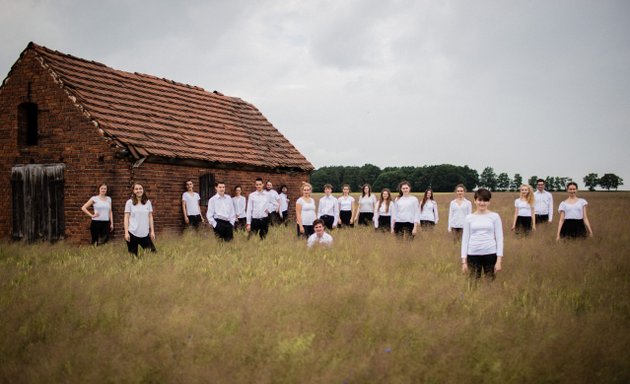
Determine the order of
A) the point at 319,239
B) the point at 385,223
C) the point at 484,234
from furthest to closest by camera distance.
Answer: the point at 385,223, the point at 319,239, the point at 484,234

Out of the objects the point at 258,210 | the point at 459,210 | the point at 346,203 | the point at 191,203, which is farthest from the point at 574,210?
the point at 191,203

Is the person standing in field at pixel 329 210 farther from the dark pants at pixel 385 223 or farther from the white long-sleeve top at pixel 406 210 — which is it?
the white long-sleeve top at pixel 406 210

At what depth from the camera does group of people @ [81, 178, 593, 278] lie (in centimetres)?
670

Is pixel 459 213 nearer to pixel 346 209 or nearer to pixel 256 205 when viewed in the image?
pixel 346 209

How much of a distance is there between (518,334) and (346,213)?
29.0 feet

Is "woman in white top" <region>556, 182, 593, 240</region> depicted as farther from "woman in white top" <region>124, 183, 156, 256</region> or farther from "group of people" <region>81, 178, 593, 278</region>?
"woman in white top" <region>124, 183, 156, 256</region>

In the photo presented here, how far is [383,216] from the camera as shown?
12555 millimetres

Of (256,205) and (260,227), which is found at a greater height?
(256,205)

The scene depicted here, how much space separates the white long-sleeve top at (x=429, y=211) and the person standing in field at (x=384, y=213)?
0.81m

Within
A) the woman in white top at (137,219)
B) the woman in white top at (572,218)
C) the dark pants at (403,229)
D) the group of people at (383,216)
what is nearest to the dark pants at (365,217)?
the group of people at (383,216)

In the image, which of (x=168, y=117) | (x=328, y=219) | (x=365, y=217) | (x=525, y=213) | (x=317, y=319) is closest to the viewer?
(x=317, y=319)

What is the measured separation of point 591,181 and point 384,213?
76.4m

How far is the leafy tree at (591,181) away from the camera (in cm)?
7469

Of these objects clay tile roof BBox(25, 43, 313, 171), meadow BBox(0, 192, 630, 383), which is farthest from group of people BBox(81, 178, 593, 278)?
clay tile roof BBox(25, 43, 313, 171)
